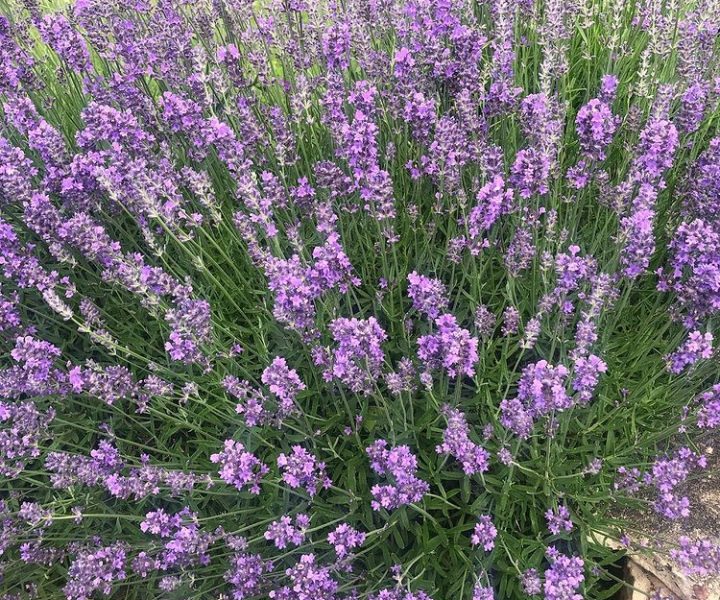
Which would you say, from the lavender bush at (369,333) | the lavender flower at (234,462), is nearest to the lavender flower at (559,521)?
the lavender bush at (369,333)

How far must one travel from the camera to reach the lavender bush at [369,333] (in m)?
2.20

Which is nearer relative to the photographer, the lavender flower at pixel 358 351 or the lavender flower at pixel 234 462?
the lavender flower at pixel 358 351

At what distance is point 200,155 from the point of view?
120 inches

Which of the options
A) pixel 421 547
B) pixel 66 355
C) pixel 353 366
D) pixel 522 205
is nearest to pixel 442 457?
pixel 421 547

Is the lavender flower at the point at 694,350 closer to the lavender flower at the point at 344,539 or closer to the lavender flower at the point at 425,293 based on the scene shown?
the lavender flower at the point at 425,293

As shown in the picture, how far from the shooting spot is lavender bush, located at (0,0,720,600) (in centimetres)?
220

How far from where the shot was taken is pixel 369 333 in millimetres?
1947

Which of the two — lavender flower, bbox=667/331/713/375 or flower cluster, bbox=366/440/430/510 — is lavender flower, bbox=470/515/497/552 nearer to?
flower cluster, bbox=366/440/430/510

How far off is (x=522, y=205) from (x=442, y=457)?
3.65 feet

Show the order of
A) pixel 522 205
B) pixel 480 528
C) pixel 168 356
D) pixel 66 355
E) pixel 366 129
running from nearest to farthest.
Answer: pixel 480 528 → pixel 366 129 → pixel 522 205 → pixel 168 356 → pixel 66 355

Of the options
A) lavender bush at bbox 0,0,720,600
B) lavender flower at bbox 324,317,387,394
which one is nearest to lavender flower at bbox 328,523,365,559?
lavender bush at bbox 0,0,720,600

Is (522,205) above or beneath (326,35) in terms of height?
beneath

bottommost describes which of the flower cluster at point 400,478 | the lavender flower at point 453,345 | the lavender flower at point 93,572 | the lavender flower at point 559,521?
the lavender flower at point 559,521

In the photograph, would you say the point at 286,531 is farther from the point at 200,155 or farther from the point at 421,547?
the point at 200,155
